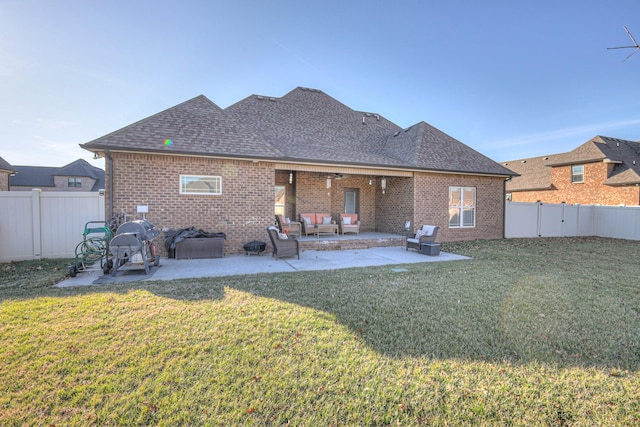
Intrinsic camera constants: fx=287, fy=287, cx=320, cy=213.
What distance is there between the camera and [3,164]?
22875 millimetres

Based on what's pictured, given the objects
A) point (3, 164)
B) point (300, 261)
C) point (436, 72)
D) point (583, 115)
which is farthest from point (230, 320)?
point (3, 164)

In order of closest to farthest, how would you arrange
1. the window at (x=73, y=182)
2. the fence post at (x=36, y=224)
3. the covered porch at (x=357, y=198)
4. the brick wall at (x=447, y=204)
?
1. the fence post at (x=36, y=224)
2. the covered porch at (x=357, y=198)
3. the brick wall at (x=447, y=204)
4. the window at (x=73, y=182)

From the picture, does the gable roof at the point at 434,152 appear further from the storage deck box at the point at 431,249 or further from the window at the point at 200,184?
the window at the point at 200,184

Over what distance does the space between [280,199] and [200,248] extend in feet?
18.7

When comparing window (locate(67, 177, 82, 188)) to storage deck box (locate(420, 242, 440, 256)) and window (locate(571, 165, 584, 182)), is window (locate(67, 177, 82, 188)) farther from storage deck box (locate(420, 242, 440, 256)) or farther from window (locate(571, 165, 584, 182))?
window (locate(571, 165, 584, 182))

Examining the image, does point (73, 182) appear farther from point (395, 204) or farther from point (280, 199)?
point (395, 204)

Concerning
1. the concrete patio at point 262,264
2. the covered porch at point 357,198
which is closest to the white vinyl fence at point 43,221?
the concrete patio at point 262,264

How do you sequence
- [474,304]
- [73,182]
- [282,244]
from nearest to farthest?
[474,304], [282,244], [73,182]

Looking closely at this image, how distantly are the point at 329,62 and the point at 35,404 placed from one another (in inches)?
509

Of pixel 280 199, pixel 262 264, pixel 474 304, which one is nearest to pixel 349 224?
pixel 280 199

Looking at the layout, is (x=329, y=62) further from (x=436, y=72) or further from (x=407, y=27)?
(x=436, y=72)

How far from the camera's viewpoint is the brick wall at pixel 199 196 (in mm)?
8672

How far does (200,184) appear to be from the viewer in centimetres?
930

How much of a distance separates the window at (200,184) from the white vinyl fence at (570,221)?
13.8 metres
